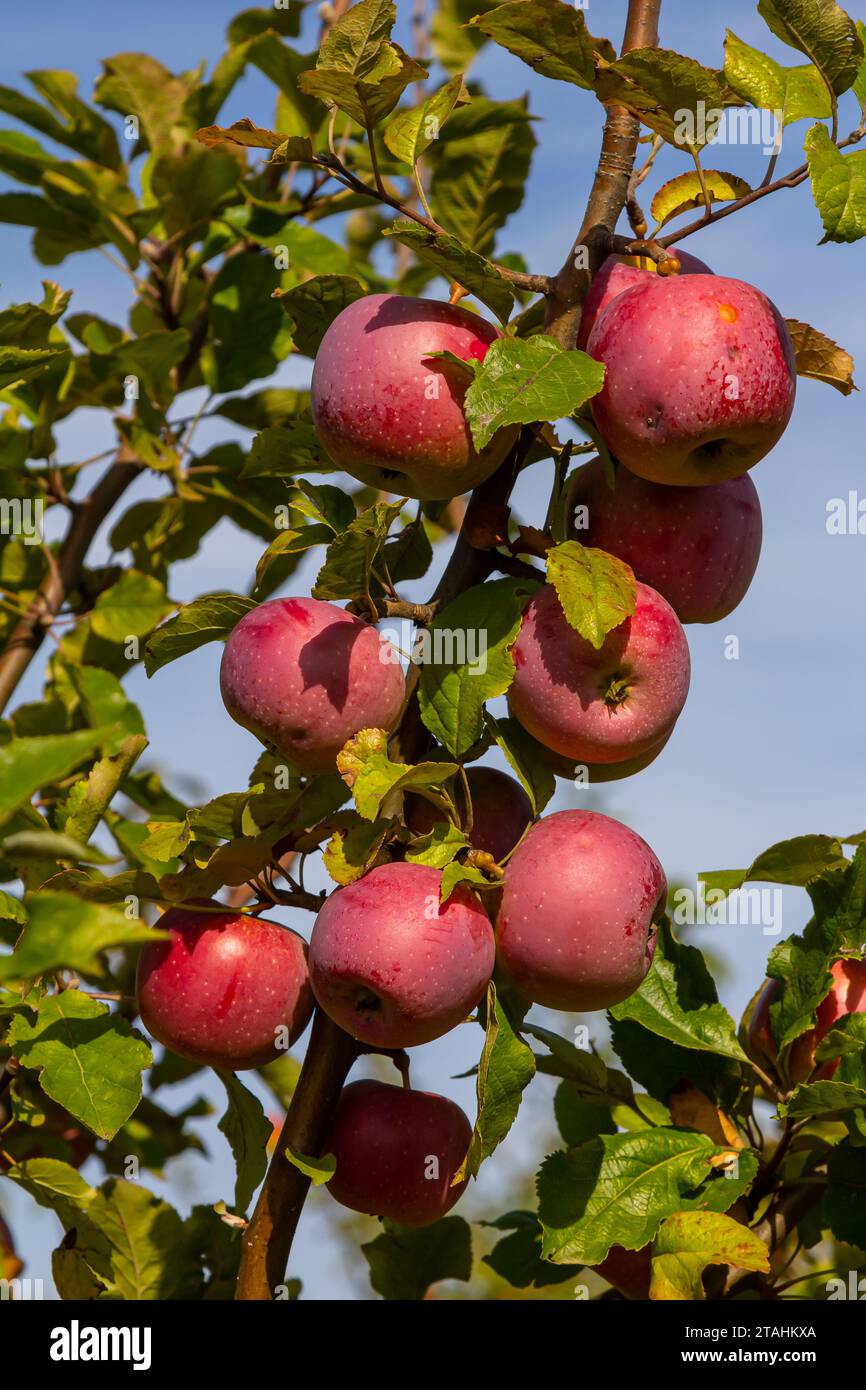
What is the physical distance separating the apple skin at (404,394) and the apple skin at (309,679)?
5.5 inches

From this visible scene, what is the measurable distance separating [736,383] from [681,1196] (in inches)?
30.4

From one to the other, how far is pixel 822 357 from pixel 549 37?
1.24ft

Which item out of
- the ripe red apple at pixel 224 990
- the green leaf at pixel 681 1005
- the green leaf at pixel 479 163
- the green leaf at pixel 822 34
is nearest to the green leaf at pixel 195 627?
the ripe red apple at pixel 224 990

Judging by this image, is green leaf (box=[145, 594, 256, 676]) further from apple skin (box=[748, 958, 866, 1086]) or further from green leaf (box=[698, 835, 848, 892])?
apple skin (box=[748, 958, 866, 1086])

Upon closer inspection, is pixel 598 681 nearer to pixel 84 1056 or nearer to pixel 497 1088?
pixel 497 1088

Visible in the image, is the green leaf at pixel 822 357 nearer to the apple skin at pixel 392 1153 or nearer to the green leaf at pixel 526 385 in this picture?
the green leaf at pixel 526 385

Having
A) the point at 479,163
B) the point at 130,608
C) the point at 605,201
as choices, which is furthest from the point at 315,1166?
the point at 479,163

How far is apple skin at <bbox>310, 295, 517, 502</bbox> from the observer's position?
114 cm

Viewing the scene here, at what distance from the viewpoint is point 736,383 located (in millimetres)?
1124

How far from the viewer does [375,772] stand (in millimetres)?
1124

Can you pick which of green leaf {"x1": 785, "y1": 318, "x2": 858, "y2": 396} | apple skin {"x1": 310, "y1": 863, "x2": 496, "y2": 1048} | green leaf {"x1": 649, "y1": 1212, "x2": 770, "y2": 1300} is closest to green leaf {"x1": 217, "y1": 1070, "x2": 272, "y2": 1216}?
apple skin {"x1": 310, "y1": 863, "x2": 496, "y2": 1048}
